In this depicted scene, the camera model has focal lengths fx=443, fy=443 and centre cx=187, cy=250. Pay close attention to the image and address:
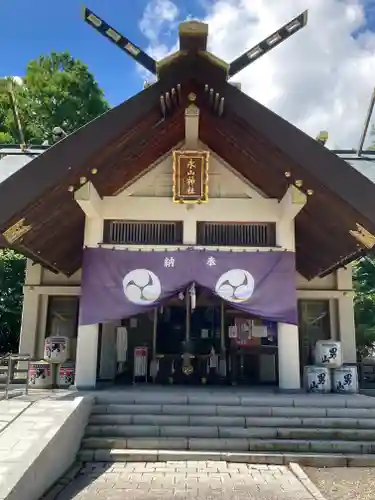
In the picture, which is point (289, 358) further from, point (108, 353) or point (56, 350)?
point (56, 350)

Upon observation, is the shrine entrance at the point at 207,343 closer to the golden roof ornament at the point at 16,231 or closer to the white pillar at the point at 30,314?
the white pillar at the point at 30,314

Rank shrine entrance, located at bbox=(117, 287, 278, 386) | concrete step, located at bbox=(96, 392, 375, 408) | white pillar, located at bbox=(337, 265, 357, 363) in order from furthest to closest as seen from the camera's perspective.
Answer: white pillar, located at bbox=(337, 265, 357, 363) < shrine entrance, located at bbox=(117, 287, 278, 386) < concrete step, located at bbox=(96, 392, 375, 408)

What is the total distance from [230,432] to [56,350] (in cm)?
539

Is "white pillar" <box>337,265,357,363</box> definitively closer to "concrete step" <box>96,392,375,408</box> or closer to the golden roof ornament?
"concrete step" <box>96,392,375,408</box>

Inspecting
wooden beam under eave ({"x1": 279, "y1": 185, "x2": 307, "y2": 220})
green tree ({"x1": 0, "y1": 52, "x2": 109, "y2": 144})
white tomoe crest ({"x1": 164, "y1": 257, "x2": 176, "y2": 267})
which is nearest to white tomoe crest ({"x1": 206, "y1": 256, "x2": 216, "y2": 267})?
white tomoe crest ({"x1": 164, "y1": 257, "x2": 176, "y2": 267})

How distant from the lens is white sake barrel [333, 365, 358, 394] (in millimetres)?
9523

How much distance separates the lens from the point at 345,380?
9562mm

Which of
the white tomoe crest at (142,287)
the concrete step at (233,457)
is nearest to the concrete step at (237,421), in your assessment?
the concrete step at (233,457)

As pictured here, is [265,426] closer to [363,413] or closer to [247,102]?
[363,413]

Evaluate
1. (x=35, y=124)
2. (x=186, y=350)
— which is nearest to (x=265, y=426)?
(x=186, y=350)

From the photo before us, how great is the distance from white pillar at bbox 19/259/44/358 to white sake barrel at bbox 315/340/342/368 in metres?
7.50

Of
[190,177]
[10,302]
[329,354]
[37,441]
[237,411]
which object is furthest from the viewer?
[10,302]

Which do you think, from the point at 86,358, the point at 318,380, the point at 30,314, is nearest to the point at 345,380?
the point at 318,380

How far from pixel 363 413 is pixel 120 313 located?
187 inches
